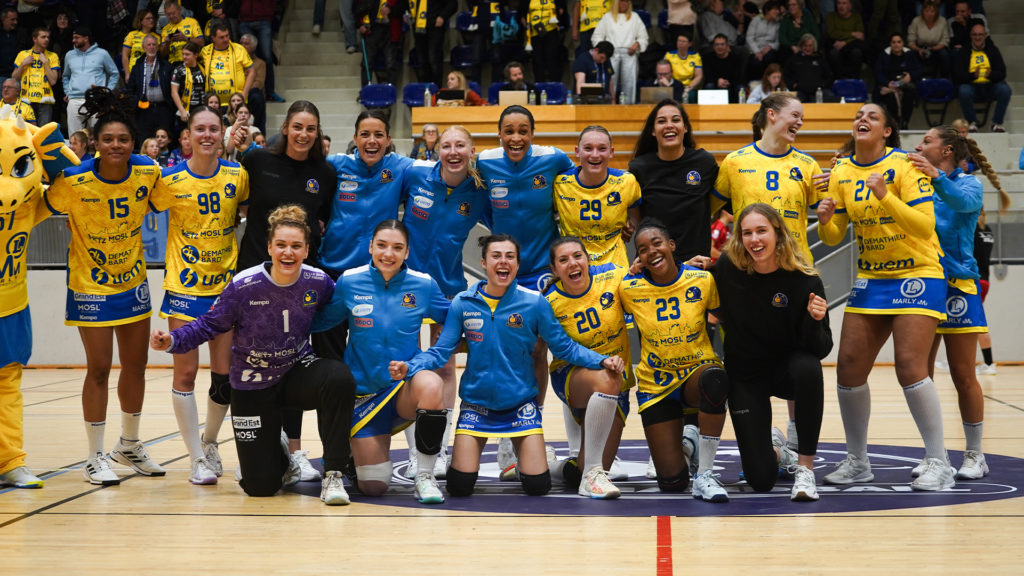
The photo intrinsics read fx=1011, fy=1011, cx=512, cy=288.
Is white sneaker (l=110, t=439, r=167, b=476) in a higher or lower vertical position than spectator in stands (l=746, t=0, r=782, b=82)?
lower

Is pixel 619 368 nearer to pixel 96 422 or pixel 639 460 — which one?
pixel 639 460

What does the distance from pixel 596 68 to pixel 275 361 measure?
10.5 m

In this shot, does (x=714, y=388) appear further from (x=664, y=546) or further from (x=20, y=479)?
(x=20, y=479)

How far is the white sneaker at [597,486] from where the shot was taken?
16.5ft

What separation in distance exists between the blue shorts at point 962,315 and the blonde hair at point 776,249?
3.58 feet

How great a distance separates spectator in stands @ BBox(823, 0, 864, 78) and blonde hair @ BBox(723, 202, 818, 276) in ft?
36.6

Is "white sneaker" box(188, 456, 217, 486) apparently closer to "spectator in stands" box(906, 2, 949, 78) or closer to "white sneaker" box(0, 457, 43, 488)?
"white sneaker" box(0, 457, 43, 488)

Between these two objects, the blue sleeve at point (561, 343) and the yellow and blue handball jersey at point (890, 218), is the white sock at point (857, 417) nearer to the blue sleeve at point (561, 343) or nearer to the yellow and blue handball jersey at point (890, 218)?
the yellow and blue handball jersey at point (890, 218)

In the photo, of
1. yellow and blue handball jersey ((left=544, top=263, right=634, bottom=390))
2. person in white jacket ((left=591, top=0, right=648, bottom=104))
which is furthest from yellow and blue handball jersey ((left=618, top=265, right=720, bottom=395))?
person in white jacket ((left=591, top=0, right=648, bottom=104))

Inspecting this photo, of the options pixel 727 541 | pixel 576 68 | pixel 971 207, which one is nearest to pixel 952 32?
pixel 576 68

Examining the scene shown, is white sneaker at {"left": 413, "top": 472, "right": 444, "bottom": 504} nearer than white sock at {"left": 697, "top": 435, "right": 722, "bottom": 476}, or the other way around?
white sneaker at {"left": 413, "top": 472, "right": 444, "bottom": 504}

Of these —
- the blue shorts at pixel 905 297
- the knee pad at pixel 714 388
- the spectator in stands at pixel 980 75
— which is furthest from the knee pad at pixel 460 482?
the spectator in stands at pixel 980 75

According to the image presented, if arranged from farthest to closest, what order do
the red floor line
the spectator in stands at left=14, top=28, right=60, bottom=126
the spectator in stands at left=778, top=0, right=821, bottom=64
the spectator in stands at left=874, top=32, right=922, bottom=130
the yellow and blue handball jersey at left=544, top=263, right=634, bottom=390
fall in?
the spectator in stands at left=778, top=0, right=821, bottom=64 < the spectator in stands at left=874, top=32, right=922, bottom=130 < the spectator in stands at left=14, top=28, right=60, bottom=126 < the yellow and blue handball jersey at left=544, top=263, right=634, bottom=390 < the red floor line

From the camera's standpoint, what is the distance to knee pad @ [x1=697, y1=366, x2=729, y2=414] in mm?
4984
